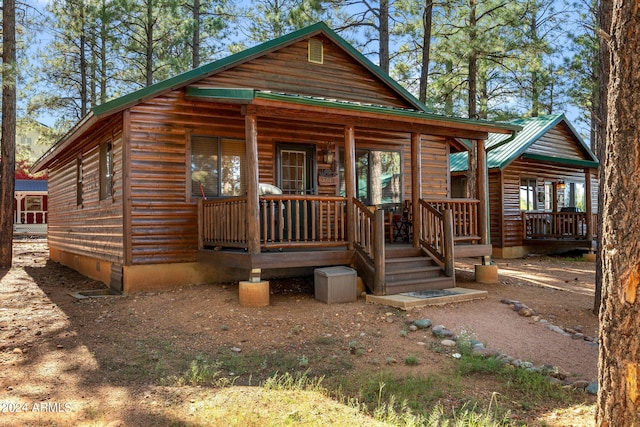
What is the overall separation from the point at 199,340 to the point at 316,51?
790 cm

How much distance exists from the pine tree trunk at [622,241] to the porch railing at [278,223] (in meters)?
5.55

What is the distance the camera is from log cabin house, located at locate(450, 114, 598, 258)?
681 inches

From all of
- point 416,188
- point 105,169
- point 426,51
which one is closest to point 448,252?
point 416,188

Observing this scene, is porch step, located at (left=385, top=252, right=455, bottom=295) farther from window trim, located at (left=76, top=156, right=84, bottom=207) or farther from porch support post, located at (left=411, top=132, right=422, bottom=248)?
window trim, located at (left=76, top=156, right=84, bottom=207)

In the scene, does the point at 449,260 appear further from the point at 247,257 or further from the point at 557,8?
the point at 557,8

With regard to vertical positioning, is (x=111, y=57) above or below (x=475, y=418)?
above

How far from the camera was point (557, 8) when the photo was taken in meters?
20.0

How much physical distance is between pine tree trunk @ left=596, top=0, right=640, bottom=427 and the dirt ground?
1.04 m

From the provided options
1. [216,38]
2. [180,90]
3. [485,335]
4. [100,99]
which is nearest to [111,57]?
[100,99]

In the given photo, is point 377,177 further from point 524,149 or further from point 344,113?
point 524,149

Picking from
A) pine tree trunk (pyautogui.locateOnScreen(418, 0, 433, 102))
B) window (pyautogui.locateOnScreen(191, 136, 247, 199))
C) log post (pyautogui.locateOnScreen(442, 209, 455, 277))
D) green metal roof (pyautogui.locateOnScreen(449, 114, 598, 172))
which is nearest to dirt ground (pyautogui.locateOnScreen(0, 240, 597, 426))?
log post (pyautogui.locateOnScreen(442, 209, 455, 277))

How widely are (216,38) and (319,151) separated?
47.6ft

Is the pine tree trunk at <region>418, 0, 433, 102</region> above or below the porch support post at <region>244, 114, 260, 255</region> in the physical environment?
above

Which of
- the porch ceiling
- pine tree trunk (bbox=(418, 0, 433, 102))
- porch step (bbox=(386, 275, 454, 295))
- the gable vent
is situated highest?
pine tree trunk (bbox=(418, 0, 433, 102))
